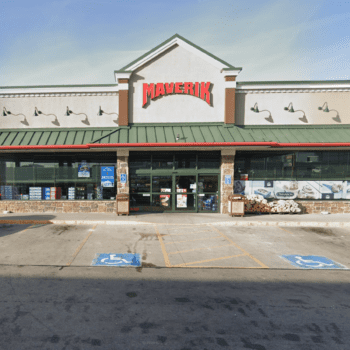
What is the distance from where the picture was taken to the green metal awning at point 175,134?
13.3 metres

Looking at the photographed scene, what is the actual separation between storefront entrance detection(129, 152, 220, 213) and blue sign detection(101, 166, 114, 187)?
1.22 metres

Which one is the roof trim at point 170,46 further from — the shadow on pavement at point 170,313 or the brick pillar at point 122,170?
the shadow on pavement at point 170,313

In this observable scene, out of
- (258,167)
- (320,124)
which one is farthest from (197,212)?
(320,124)

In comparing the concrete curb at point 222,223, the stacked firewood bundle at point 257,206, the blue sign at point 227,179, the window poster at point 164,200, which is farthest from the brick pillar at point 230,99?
the concrete curb at point 222,223

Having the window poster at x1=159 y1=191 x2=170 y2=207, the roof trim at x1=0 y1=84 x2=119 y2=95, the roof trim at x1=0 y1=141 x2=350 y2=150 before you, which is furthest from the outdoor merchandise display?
the roof trim at x1=0 y1=84 x2=119 y2=95

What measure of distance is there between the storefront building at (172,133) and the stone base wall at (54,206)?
0.06 metres

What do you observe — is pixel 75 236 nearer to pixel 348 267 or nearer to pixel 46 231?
pixel 46 231

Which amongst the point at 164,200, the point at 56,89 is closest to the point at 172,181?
the point at 164,200

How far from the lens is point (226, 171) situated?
1394cm

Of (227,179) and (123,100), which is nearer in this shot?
(227,179)

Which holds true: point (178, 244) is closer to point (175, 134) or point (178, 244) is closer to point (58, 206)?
point (175, 134)

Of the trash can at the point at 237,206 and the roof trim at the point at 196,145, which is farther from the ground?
the roof trim at the point at 196,145

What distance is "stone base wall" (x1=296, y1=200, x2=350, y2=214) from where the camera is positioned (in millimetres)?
14344

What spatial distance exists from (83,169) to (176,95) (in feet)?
24.5
